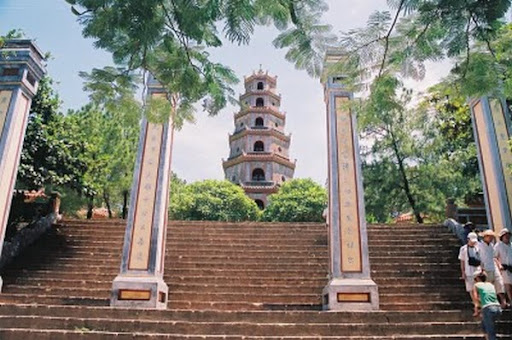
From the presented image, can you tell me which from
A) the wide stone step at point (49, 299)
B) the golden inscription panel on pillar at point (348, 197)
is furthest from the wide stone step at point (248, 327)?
the golden inscription panel on pillar at point (348, 197)

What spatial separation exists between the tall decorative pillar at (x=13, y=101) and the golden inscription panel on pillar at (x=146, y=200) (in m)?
2.10

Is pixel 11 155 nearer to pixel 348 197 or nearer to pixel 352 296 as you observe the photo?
pixel 348 197

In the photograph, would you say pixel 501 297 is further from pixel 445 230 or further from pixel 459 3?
pixel 445 230

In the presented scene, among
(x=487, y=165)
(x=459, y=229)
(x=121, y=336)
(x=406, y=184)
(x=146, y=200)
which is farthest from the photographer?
(x=406, y=184)

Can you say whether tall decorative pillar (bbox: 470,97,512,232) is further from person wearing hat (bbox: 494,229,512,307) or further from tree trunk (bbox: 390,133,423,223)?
tree trunk (bbox: 390,133,423,223)

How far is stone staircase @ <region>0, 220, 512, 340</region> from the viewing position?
16.9 ft

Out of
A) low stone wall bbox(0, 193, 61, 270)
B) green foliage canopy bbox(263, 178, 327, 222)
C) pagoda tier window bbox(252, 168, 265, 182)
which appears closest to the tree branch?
low stone wall bbox(0, 193, 61, 270)

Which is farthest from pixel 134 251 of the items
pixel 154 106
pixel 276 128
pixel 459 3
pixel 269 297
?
pixel 276 128

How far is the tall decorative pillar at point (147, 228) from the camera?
630 cm

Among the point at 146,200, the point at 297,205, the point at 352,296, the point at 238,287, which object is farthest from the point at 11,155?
the point at 297,205

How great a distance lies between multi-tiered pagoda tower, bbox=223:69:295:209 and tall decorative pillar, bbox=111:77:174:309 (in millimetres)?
17710

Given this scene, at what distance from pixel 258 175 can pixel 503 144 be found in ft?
63.0

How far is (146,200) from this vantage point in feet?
22.9

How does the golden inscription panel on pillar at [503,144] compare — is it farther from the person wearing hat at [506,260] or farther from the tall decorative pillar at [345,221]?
the tall decorative pillar at [345,221]
